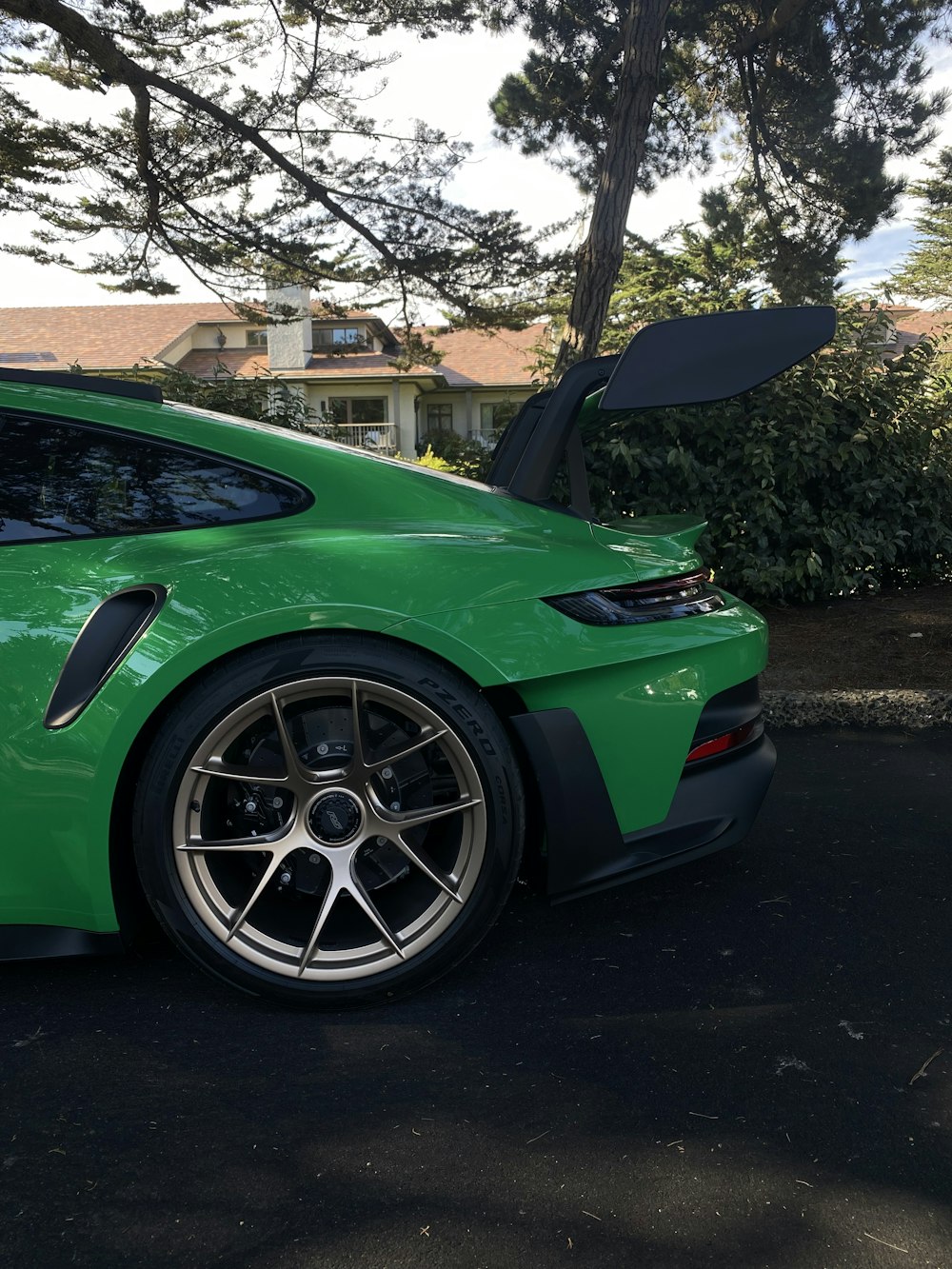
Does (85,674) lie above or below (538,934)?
above

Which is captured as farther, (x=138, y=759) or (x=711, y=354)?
(x=711, y=354)

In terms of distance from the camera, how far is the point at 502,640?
2258mm

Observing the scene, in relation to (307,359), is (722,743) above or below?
below

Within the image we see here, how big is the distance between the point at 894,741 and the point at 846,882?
5.36ft

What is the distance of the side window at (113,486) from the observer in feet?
7.52

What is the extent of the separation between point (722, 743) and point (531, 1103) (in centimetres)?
99

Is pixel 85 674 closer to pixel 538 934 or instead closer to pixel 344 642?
pixel 344 642

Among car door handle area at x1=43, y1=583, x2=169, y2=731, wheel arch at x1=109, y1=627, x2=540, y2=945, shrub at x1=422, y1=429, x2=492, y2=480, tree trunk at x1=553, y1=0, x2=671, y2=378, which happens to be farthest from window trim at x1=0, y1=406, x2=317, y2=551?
tree trunk at x1=553, y1=0, x2=671, y2=378

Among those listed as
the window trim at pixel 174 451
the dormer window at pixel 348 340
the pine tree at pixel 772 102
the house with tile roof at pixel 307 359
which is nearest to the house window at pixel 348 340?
the dormer window at pixel 348 340

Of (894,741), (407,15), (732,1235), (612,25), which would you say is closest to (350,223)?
(407,15)

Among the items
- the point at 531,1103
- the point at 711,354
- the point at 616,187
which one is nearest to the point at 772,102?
the point at 616,187

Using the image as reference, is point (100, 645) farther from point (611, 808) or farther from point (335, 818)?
point (611, 808)

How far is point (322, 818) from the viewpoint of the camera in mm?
2236

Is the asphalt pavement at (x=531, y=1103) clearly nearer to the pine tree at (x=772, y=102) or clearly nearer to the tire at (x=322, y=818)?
the tire at (x=322, y=818)
